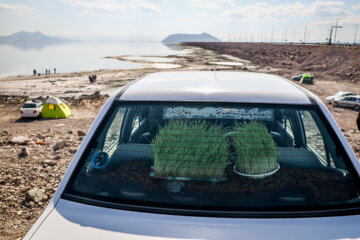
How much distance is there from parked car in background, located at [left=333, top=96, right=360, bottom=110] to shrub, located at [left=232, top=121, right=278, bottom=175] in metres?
21.5

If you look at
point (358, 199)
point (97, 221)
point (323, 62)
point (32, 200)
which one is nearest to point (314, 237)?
point (358, 199)

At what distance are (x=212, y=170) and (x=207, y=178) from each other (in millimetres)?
62

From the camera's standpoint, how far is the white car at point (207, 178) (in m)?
1.37

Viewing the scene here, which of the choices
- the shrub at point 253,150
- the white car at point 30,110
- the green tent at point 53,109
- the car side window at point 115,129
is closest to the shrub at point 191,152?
the shrub at point 253,150

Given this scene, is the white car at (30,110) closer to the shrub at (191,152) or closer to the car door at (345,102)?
the shrub at (191,152)

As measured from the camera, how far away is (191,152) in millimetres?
1896

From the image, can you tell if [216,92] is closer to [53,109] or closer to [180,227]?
[180,227]

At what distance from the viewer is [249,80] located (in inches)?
90.4

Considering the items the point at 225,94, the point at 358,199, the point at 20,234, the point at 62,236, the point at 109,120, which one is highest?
the point at 225,94

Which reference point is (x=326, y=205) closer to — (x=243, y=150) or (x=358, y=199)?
(x=358, y=199)

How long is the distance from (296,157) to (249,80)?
0.70 metres

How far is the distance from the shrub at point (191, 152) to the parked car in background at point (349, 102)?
21.8 meters

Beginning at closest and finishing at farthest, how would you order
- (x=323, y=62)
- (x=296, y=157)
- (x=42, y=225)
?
1. (x=42, y=225)
2. (x=296, y=157)
3. (x=323, y=62)

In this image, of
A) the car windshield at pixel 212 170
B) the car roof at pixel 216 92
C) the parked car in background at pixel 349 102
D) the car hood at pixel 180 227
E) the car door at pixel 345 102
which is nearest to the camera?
the car hood at pixel 180 227
